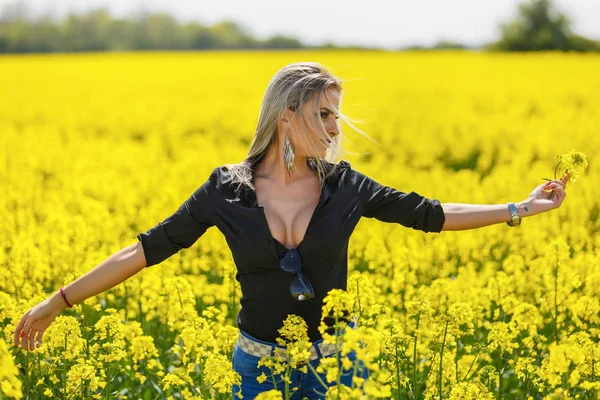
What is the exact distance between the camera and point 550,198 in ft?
11.0

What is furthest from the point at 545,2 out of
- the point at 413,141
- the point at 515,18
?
the point at 413,141

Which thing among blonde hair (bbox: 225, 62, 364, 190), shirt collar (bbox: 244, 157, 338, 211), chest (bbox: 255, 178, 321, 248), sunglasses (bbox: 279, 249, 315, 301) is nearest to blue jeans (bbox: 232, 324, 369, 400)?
sunglasses (bbox: 279, 249, 315, 301)

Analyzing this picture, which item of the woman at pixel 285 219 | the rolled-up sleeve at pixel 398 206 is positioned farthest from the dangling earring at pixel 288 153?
the rolled-up sleeve at pixel 398 206

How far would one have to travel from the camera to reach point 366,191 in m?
3.11

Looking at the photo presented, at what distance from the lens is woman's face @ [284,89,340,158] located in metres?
2.96

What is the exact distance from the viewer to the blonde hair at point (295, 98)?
2941 millimetres

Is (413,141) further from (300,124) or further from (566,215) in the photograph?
(300,124)

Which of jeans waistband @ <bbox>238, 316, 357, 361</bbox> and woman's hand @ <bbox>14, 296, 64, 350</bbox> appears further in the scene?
woman's hand @ <bbox>14, 296, 64, 350</bbox>

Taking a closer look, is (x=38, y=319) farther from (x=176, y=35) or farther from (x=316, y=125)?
(x=176, y=35)

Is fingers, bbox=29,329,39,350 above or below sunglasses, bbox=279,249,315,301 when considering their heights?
below

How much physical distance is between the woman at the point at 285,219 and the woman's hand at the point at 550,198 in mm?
164

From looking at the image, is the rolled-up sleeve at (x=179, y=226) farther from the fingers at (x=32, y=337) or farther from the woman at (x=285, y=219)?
the fingers at (x=32, y=337)

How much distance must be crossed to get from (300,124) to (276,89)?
0.51 ft

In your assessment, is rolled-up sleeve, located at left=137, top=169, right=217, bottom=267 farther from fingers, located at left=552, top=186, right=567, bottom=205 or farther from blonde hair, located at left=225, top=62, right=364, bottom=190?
fingers, located at left=552, top=186, right=567, bottom=205
